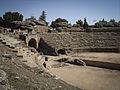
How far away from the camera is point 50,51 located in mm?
30109

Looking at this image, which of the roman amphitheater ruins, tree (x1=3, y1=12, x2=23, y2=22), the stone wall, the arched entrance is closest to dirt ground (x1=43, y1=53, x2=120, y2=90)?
the roman amphitheater ruins

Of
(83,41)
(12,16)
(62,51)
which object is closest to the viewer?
(62,51)

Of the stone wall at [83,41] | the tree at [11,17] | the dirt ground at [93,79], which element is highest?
the tree at [11,17]

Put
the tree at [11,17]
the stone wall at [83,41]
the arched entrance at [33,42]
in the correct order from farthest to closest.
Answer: the tree at [11,17], the stone wall at [83,41], the arched entrance at [33,42]

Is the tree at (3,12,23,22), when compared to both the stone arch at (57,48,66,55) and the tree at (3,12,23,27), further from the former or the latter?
the stone arch at (57,48,66,55)

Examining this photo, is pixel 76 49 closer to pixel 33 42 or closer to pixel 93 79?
pixel 33 42

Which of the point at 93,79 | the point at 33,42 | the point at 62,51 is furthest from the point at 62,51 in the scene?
the point at 93,79

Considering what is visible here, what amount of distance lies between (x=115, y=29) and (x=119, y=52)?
8.91 meters

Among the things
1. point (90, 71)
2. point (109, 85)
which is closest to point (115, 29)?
point (90, 71)

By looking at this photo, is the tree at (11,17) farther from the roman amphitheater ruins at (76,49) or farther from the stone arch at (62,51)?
the stone arch at (62,51)

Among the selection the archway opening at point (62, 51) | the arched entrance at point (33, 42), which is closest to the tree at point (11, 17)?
the arched entrance at point (33, 42)

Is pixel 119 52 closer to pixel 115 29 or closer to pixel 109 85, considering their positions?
pixel 115 29

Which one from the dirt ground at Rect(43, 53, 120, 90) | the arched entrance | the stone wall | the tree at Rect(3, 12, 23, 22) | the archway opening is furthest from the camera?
the tree at Rect(3, 12, 23, 22)

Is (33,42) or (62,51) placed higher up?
(33,42)
